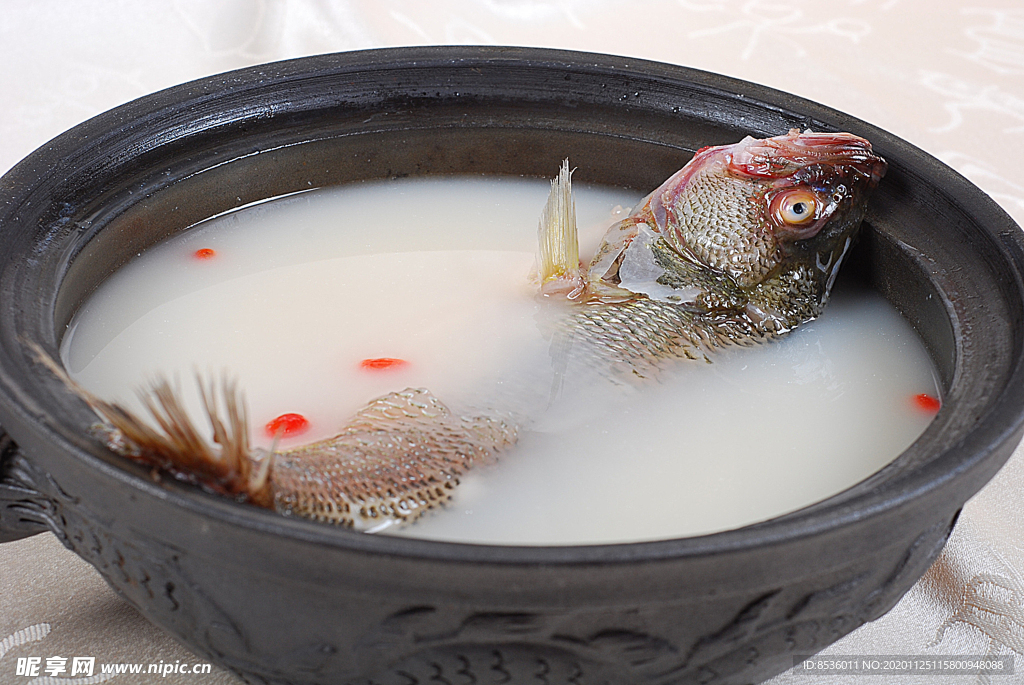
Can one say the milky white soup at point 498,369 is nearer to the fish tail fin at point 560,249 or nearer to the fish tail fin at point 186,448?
the fish tail fin at point 560,249

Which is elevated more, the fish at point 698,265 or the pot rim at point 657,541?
the fish at point 698,265

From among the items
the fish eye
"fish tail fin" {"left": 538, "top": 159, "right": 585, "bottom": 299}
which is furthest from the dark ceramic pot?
"fish tail fin" {"left": 538, "top": 159, "right": 585, "bottom": 299}

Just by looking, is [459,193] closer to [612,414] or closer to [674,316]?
[674,316]

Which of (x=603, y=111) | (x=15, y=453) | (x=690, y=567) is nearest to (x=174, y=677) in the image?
(x=15, y=453)

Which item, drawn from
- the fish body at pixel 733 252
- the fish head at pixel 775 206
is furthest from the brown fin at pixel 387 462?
the fish head at pixel 775 206

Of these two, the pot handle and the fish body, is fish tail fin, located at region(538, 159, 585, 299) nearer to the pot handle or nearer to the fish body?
the fish body

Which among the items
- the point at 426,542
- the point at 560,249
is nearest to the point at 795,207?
the point at 560,249
